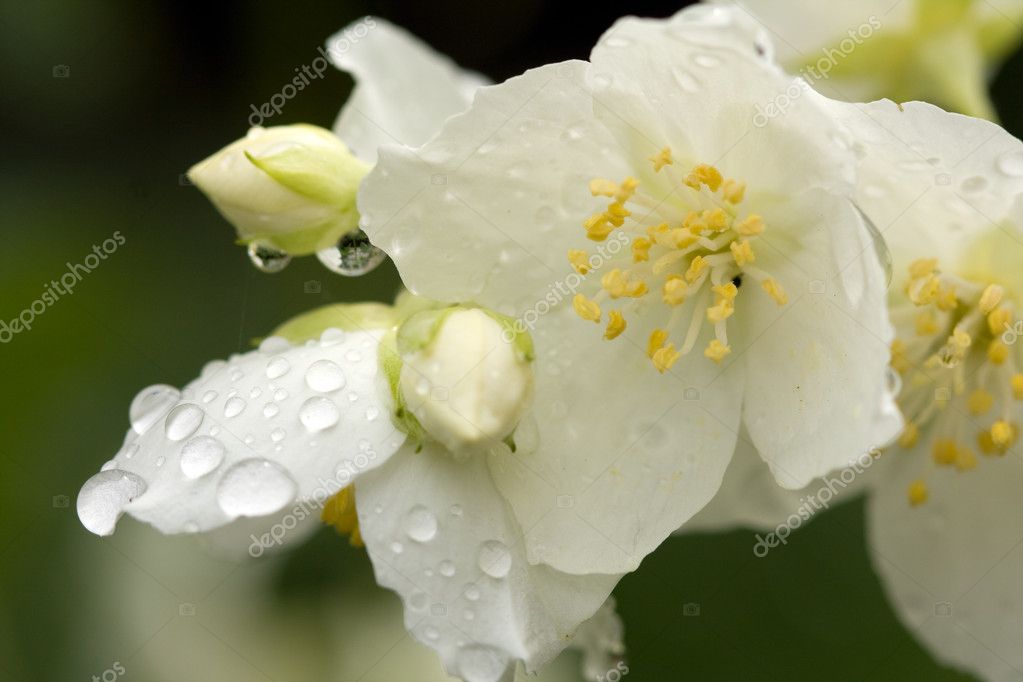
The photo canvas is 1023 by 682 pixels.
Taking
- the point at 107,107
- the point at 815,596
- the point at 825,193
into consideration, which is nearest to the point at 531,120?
the point at 825,193

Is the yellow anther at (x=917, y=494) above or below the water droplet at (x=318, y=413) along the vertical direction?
below

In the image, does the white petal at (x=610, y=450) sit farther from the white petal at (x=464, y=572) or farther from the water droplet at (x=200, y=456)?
the water droplet at (x=200, y=456)

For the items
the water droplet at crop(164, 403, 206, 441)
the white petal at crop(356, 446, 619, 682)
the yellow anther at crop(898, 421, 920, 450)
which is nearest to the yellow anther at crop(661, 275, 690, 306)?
the white petal at crop(356, 446, 619, 682)

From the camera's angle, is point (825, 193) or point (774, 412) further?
point (774, 412)

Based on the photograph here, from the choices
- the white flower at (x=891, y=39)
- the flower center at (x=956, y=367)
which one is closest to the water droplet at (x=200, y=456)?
the flower center at (x=956, y=367)

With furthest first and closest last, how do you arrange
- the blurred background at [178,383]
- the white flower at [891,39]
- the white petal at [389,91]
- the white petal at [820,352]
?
the blurred background at [178,383], the white flower at [891,39], the white petal at [389,91], the white petal at [820,352]

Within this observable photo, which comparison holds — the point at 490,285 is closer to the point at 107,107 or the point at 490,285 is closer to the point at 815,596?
the point at 815,596

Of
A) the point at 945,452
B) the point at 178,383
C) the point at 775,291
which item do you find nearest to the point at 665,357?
the point at 775,291

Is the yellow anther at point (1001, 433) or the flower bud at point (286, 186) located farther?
the yellow anther at point (1001, 433)
